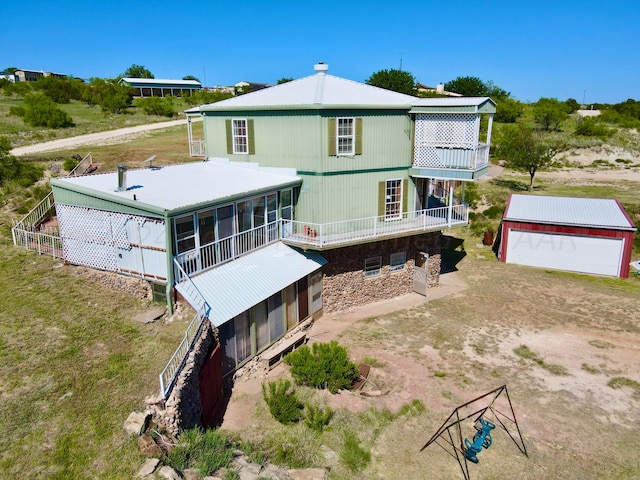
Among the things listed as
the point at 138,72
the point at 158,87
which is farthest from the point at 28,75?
the point at 158,87

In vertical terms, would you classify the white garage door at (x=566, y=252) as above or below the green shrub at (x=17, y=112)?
below

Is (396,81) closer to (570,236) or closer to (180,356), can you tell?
(570,236)

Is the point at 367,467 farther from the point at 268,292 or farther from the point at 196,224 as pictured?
the point at 196,224

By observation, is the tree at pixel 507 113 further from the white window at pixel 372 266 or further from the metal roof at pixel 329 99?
the white window at pixel 372 266

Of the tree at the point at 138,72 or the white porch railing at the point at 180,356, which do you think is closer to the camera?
the white porch railing at the point at 180,356

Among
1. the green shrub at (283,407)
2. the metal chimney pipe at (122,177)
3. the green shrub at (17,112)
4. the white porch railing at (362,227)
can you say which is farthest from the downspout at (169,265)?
the green shrub at (17,112)

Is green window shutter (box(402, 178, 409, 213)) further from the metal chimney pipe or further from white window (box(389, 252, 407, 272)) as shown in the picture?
the metal chimney pipe
